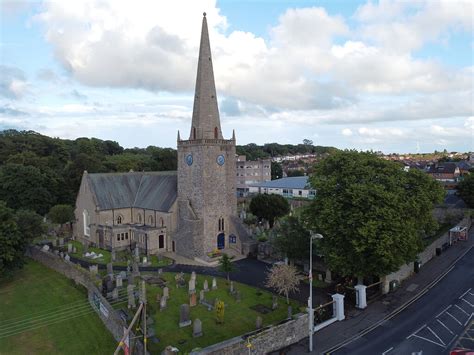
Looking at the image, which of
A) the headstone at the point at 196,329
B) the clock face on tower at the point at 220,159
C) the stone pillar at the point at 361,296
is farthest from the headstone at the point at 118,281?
the stone pillar at the point at 361,296

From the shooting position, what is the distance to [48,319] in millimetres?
25766

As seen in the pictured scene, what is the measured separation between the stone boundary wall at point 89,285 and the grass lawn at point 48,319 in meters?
0.51

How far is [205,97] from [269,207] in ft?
65.9

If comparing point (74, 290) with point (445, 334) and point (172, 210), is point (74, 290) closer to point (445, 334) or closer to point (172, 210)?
point (172, 210)

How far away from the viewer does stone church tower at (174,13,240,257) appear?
132 ft

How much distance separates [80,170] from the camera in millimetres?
66250

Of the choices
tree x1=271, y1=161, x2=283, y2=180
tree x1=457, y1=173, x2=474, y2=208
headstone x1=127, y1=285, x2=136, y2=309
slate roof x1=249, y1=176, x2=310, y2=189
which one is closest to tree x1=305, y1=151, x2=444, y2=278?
headstone x1=127, y1=285, x2=136, y2=309

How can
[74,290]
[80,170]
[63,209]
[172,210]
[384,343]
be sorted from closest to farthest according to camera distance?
[384,343] → [74,290] → [172,210] → [63,209] → [80,170]

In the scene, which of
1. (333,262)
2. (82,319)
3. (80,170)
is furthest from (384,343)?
(80,170)

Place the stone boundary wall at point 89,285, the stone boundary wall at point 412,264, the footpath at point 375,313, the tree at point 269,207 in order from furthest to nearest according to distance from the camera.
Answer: the tree at point 269,207, the stone boundary wall at point 412,264, the stone boundary wall at point 89,285, the footpath at point 375,313

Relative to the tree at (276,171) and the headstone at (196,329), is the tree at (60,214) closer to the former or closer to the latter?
the headstone at (196,329)

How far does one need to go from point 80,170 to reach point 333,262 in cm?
5374

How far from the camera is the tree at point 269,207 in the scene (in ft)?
174

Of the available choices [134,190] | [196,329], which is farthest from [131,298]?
[134,190]
